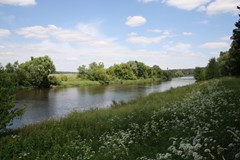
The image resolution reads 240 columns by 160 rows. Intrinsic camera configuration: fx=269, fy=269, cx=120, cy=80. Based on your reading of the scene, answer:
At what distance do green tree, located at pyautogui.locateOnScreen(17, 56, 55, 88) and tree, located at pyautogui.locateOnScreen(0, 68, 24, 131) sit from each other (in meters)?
74.2

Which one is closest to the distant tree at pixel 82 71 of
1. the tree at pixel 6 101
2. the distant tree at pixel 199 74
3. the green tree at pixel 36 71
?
the green tree at pixel 36 71

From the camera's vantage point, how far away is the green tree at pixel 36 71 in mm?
86625

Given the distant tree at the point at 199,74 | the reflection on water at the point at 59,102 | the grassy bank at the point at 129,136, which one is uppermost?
the distant tree at the point at 199,74

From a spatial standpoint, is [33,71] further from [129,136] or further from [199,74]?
→ [129,136]

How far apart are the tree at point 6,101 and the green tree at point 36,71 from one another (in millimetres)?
74201

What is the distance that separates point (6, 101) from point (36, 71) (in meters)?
77.7

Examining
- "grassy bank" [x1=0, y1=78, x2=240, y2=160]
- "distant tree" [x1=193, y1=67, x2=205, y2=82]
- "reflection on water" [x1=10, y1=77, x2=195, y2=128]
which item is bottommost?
"reflection on water" [x1=10, y1=77, x2=195, y2=128]

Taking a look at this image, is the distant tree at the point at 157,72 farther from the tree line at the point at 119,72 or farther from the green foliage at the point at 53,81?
the green foliage at the point at 53,81

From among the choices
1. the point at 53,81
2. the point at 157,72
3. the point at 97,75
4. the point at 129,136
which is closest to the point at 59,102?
the point at 129,136

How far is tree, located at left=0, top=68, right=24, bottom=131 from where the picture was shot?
1373 cm

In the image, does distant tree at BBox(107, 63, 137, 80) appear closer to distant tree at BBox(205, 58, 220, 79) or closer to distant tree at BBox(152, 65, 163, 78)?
distant tree at BBox(152, 65, 163, 78)

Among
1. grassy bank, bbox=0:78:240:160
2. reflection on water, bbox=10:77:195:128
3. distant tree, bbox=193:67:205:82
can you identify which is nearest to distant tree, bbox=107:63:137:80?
distant tree, bbox=193:67:205:82

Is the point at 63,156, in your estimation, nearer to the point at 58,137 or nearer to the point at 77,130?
the point at 58,137

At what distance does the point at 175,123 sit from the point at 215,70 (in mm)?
59412
